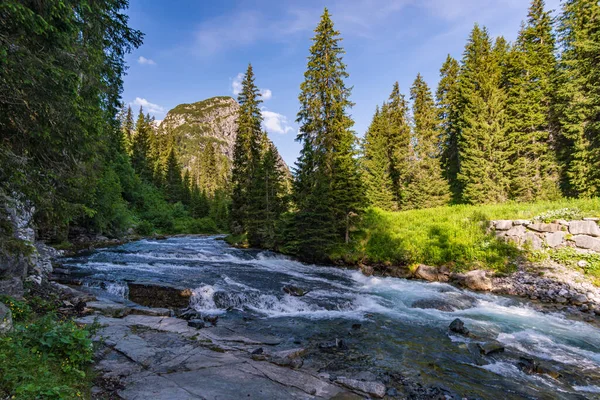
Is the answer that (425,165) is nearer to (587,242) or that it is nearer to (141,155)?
(587,242)

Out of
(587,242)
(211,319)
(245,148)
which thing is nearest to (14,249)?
(211,319)

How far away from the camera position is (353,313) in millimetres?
11000

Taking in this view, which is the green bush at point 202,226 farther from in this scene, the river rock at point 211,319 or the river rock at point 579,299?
the river rock at point 579,299

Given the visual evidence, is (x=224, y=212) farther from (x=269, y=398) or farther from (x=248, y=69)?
(x=269, y=398)

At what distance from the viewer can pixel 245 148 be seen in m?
33.2

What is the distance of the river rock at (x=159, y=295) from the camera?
10.7 metres

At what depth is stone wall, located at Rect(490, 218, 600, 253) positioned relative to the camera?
13852 millimetres

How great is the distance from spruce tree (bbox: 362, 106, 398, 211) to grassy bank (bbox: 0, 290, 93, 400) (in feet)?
105

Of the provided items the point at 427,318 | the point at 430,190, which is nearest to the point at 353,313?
the point at 427,318

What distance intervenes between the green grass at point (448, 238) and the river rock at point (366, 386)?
13158mm

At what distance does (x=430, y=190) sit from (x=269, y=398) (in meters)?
30.4

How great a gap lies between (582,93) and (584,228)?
15.0 meters

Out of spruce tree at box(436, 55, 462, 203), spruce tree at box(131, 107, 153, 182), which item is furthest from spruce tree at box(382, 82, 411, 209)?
spruce tree at box(131, 107, 153, 182)

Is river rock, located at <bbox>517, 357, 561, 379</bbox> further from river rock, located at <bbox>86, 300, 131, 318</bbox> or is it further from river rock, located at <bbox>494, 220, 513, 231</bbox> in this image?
river rock, located at <bbox>494, 220, 513, 231</bbox>
